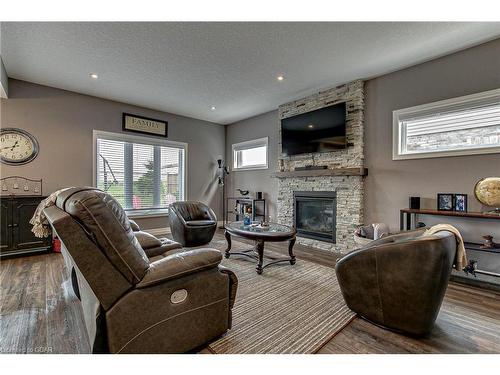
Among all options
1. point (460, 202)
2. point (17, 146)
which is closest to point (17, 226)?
point (17, 146)

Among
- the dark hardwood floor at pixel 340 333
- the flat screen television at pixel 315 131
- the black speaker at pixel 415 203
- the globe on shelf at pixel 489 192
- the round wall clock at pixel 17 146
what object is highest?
the flat screen television at pixel 315 131

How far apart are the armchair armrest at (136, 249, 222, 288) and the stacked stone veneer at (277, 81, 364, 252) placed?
307cm

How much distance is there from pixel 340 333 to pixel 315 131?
3473mm

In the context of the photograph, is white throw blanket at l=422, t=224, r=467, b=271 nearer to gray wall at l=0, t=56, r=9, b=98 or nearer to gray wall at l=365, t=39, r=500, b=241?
gray wall at l=365, t=39, r=500, b=241

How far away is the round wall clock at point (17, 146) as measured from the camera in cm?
382

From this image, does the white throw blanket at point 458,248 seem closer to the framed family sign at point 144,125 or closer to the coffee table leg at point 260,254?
the coffee table leg at point 260,254

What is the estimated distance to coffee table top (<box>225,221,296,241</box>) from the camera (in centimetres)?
301

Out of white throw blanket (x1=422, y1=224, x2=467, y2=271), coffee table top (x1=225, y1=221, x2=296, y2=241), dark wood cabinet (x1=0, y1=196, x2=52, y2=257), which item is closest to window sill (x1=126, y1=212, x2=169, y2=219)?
dark wood cabinet (x1=0, y1=196, x2=52, y2=257)

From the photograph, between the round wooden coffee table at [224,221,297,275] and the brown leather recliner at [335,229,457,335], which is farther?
the round wooden coffee table at [224,221,297,275]

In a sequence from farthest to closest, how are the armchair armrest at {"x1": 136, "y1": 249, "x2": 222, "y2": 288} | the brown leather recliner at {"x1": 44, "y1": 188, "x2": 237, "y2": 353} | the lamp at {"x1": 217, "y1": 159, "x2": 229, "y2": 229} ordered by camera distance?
the lamp at {"x1": 217, "y1": 159, "x2": 229, "y2": 229}, the armchair armrest at {"x1": 136, "y1": 249, "x2": 222, "y2": 288}, the brown leather recliner at {"x1": 44, "y1": 188, "x2": 237, "y2": 353}

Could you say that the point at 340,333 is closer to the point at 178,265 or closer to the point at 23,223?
the point at 178,265

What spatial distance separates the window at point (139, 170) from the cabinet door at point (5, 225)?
1.34 meters

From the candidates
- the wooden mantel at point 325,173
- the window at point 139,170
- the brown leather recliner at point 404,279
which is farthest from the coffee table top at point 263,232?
the window at point 139,170
